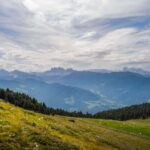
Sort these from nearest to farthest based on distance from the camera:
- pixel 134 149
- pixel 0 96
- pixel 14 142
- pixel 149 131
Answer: pixel 14 142 → pixel 134 149 → pixel 149 131 → pixel 0 96

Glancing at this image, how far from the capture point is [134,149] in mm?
53750

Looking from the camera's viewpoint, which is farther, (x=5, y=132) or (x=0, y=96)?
(x=0, y=96)

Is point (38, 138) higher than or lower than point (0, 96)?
lower

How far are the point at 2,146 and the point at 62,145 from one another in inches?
260

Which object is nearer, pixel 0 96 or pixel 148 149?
pixel 148 149

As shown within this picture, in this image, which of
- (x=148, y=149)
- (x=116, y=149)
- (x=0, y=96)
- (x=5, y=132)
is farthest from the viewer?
(x=0, y=96)

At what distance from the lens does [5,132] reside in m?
28.7

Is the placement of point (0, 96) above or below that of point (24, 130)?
above

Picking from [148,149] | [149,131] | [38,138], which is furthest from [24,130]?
[149,131]

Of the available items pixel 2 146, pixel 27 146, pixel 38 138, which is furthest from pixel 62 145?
pixel 2 146

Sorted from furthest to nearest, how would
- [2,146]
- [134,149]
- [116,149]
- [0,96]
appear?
[0,96]
[134,149]
[116,149]
[2,146]

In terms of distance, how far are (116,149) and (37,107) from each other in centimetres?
9348

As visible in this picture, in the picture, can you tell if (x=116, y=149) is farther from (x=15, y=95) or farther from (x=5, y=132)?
(x=15, y=95)

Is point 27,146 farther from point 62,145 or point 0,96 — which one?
point 0,96
